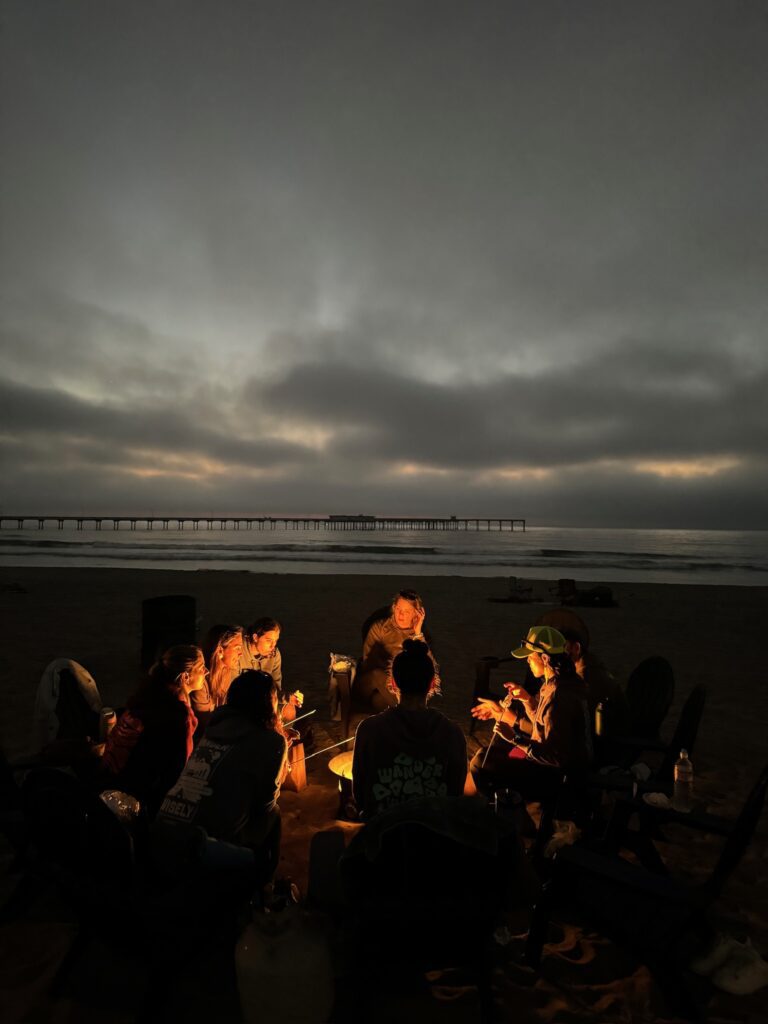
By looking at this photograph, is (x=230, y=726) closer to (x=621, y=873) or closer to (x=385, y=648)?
(x=621, y=873)

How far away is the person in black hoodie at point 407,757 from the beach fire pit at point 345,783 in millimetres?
1187

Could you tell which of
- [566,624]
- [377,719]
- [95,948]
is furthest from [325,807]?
[566,624]

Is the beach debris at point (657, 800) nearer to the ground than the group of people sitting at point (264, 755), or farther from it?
→ nearer to the ground

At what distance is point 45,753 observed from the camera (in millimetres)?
3877

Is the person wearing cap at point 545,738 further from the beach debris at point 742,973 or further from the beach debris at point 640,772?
the beach debris at point 742,973

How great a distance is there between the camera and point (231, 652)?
4711mm

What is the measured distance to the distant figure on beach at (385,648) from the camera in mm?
5715

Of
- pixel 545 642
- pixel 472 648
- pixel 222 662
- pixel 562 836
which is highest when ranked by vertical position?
pixel 545 642

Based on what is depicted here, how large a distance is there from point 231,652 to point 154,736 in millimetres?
1616

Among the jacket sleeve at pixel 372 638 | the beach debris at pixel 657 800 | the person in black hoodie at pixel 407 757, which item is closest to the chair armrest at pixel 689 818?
the beach debris at pixel 657 800

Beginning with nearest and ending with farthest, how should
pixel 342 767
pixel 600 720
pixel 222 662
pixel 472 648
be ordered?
pixel 342 767, pixel 600 720, pixel 222 662, pixel 472 648

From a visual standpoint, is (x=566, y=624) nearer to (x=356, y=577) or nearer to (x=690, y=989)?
(x=690, y=989)

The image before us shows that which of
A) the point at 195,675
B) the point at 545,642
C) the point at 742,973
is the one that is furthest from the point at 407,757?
the point at 742,973

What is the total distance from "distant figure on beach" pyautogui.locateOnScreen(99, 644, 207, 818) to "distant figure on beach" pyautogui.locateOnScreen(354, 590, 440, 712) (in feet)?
8.78
